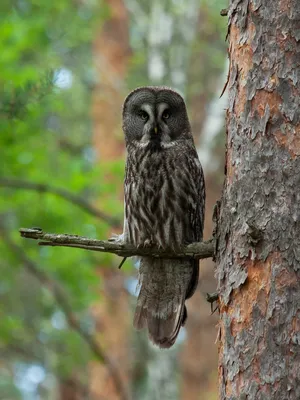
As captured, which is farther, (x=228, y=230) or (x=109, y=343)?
(x=109, y=343)

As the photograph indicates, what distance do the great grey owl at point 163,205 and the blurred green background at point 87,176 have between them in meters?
0.99

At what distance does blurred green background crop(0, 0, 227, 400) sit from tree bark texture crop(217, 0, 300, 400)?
Answer: 227cm

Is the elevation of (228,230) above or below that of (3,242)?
below

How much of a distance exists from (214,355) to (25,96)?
5.37 meters

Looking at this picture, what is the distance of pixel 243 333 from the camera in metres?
2.71

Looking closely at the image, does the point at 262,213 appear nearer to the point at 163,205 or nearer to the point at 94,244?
the point at 94,244

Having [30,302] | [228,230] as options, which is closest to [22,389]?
[30,302]

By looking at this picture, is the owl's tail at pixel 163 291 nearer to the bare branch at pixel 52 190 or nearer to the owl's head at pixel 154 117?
the owl's head at pixel 154 117

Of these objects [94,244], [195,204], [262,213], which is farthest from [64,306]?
[262,213]

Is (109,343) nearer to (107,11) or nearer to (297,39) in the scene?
(107,11)

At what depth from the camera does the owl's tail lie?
4.12 m

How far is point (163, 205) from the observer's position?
401 cm

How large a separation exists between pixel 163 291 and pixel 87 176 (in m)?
3.10

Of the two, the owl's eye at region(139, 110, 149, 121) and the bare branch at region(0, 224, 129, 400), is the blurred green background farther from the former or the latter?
the owl's eye at region(139, 110, 149, 121)
